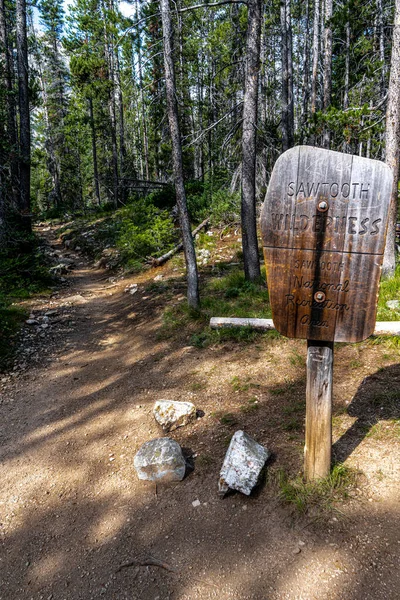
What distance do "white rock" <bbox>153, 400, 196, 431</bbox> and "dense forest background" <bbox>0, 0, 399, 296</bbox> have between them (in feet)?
16.7

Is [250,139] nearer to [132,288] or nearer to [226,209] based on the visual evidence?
[226,209]

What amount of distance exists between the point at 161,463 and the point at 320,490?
1693 mm

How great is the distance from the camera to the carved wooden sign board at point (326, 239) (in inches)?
98.3

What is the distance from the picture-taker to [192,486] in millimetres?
3756

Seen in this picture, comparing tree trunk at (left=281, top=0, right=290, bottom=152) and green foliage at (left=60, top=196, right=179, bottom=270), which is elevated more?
tree trunk at (left=281, top=0, right=290, bottom=152)

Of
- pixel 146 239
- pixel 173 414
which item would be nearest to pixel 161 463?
pixel 173 414

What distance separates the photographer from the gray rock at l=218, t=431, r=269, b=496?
3438mm

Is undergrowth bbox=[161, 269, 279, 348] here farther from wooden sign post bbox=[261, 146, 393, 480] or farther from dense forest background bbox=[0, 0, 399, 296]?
wooden sign post bbox=[261, 146, 393, 480]

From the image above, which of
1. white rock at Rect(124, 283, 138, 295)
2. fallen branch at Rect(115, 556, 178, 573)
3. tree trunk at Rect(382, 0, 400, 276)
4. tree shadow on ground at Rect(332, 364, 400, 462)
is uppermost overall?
tree trunk at Rect(382, 0, 400, 276)

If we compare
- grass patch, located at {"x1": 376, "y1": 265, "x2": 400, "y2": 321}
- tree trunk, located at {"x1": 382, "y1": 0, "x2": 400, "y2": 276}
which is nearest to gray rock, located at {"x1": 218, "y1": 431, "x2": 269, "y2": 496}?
grass patch, located at {"x1": 376, "y1": 265, "x2": 400, "y2": 321}

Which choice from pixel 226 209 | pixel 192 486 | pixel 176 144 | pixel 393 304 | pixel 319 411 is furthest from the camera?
pixel 226 209

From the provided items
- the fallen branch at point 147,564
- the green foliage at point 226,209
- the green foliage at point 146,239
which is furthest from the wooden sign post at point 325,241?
the green foliage at point 226,209

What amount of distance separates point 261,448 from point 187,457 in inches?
39.0

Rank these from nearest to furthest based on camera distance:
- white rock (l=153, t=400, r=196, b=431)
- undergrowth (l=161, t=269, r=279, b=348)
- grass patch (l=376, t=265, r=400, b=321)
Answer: white rock (l=153, t=400, r=196, b=431)
grass patch (l=376, t=265, r=400, b=321)
undergrowth (l=161, t=269, r=279, b=348)
